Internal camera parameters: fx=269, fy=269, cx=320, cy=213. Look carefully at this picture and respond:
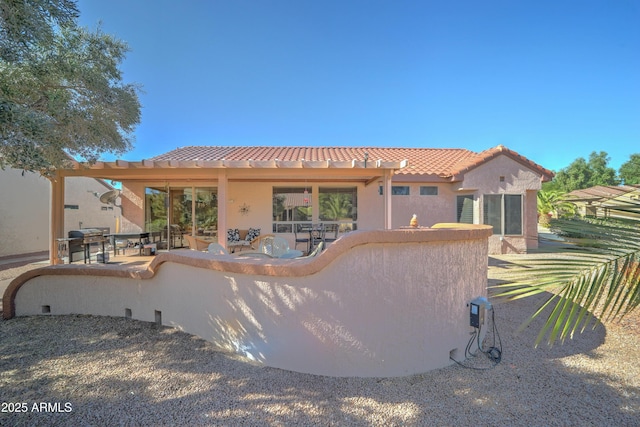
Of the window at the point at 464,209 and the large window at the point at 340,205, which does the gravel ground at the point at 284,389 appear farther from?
the window at the point at 464,209

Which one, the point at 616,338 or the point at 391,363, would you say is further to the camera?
the point at 616,338

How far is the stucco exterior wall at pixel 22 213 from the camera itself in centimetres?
1379

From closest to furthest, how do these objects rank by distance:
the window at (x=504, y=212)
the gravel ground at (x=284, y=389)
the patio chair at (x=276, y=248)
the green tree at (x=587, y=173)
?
the gravel ground at (x=284, y=389)
the patio chair at (x=276, y=248)
the window at (x=504, y=212)
the green tree at (x=587, y=173)

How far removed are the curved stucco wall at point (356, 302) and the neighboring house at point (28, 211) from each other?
10.9 m

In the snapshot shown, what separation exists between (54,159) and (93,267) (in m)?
2.46

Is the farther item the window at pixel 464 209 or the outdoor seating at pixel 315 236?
the window at pixel 464 209

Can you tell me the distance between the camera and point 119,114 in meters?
6.75

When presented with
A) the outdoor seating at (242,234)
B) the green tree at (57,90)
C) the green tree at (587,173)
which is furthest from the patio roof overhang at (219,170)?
the green tree at (587,173)

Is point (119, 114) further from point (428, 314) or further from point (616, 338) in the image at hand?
point (616, 338)

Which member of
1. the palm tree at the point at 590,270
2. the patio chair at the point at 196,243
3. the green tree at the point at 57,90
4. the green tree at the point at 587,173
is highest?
the green tree at the point at 587,173

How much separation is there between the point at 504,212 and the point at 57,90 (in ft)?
55.2

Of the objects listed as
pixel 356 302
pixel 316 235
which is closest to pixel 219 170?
pixel 316 235

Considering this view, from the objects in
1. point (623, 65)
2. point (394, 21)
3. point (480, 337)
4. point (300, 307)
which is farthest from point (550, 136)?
point (300, 307)

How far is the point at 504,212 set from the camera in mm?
13391
